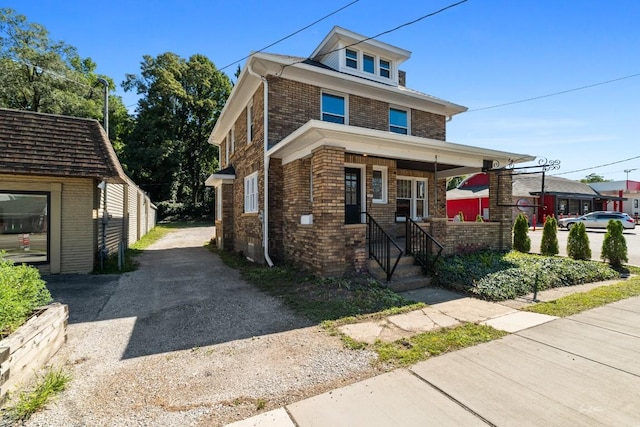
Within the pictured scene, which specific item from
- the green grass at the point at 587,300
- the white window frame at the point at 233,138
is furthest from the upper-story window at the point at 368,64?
the green grass at the point at 587,300

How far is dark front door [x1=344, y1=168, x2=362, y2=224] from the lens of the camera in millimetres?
9094

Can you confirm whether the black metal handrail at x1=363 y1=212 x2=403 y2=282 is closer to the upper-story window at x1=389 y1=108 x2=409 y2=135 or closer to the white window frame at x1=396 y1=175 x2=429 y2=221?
the white window frame at x1=396 y1=175 x2=429 y2=221

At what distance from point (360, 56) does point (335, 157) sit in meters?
6.29

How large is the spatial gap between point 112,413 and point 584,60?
1301cm

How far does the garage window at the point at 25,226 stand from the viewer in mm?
7598

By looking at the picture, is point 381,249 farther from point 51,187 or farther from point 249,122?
point 51,187

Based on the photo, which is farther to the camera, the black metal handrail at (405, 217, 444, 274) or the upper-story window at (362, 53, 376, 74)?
the upper-story window at (362, 53, 376, 74)

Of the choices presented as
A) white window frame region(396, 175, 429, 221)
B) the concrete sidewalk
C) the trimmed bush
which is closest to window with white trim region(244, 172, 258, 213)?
white window frame region(396, 175, 429, 221)

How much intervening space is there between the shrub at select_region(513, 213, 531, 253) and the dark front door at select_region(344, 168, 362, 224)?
616 cm

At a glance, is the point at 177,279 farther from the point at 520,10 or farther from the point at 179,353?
the point at 520,10

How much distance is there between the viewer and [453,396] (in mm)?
2908

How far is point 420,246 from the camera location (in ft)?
26.5

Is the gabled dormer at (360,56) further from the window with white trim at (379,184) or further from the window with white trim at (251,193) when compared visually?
the window with white trim at (251,193)

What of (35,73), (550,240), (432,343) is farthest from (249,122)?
(35,73)
